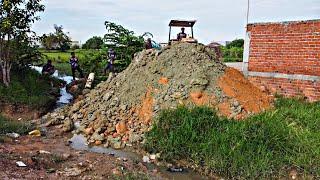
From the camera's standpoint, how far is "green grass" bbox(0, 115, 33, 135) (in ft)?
30.5

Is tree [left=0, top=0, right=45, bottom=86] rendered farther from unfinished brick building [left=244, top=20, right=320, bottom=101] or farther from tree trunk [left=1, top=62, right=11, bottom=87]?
unfinished brick building [left=244, top=20, right=320, bottom=101]

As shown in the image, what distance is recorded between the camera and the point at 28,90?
1266cm

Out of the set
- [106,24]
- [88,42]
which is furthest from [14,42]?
[88,42]

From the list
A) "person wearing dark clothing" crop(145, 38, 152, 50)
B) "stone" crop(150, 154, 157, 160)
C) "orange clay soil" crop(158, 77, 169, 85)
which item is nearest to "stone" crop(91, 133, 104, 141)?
"stone" crop(150, 154, 157, 160)

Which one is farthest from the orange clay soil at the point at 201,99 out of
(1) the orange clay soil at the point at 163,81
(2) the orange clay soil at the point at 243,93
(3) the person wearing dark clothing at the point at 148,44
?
(3) the person wearing dark clothing at the point at 148,44

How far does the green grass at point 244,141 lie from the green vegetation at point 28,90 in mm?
5076

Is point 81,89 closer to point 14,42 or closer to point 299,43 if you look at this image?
point 14,42

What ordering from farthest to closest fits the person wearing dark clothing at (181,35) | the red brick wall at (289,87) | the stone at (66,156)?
the person wearing dark clothing at (181,35) < the red brick wall at (289,87) < the stone at (66,156)

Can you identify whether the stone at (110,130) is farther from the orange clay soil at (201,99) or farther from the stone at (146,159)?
the orange clay soil at (201,99)

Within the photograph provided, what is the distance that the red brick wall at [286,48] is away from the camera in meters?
9.19

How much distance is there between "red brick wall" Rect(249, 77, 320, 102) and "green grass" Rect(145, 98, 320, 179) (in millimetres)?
738

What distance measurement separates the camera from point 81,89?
14875 mm

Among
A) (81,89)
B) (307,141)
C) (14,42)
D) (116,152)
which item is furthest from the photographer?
(81,89)

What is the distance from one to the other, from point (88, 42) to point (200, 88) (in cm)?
3060
